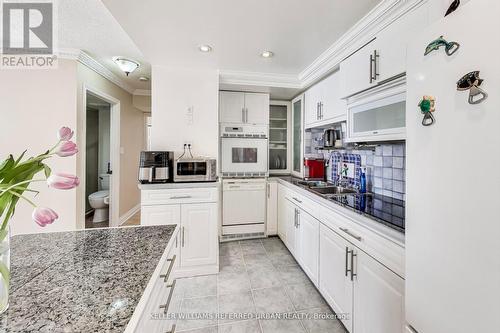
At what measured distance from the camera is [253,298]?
1.92 m

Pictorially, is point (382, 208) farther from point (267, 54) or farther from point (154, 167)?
point (154, 167)

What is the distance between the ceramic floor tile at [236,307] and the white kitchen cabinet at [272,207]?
129 cm

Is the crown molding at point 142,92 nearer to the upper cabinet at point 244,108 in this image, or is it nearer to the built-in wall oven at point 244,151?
the upper cabinet at point 244,108

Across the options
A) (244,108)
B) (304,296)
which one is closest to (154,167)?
(244,108)

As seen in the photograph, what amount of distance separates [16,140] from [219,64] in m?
2.41

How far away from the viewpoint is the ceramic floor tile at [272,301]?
70.4 inches

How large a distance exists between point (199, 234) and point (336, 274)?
1388 mm

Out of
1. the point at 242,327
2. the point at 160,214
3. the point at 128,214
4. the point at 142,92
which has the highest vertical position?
the point at 142,92

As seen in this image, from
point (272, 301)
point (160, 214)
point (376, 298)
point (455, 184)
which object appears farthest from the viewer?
point (160, 214)

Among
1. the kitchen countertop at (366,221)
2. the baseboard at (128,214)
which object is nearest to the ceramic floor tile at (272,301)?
the kitchen countertop at (366,221)

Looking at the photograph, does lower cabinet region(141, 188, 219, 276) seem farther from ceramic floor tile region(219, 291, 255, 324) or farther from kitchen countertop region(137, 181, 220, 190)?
ceramic floor tile region(219, 291, 255, 324)

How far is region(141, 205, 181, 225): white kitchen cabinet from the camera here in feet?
7.21

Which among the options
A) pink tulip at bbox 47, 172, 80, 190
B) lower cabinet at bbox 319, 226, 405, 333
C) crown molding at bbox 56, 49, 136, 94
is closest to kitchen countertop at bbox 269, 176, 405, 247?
lower cabinet at bbox 319, 226, 405, 333

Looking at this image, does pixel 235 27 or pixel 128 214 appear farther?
pixel 128 214
